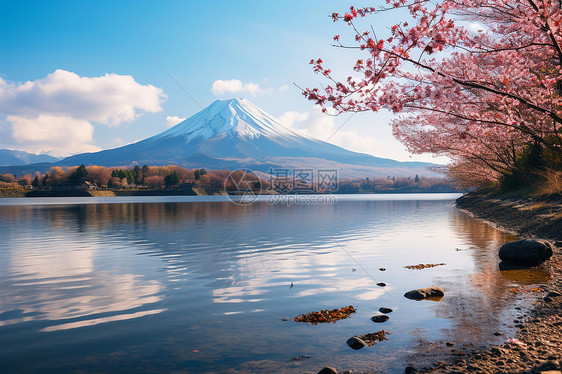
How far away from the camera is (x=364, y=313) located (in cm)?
831

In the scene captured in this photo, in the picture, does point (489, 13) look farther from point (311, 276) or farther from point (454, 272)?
point (311, 276)

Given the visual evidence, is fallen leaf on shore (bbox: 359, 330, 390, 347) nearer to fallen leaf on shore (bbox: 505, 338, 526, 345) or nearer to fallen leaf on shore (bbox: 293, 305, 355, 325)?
fallen leaf on shore (bbox: 293, 305, 355, 325)

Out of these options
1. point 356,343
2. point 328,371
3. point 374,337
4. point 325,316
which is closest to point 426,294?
point 325,316

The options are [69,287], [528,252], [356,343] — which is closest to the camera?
[356,343]

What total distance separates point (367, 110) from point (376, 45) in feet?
8.21

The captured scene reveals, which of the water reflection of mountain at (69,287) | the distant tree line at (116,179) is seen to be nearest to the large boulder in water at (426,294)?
the water reflection of mountain at (69,287)

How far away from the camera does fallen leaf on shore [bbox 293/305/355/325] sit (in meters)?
7.85

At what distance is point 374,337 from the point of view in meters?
6.82

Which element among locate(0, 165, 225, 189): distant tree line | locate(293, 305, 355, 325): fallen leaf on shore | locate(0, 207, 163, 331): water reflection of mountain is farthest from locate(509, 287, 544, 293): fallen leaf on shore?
locate(0, 165, 225, 189): distant tree line

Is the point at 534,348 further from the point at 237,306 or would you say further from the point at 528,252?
the point at 528,252

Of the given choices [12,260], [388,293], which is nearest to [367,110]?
[388,293]

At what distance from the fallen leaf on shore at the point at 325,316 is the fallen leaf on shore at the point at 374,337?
3.39ft

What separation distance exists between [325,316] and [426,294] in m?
2.88

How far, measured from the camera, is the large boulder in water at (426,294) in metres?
9.35
